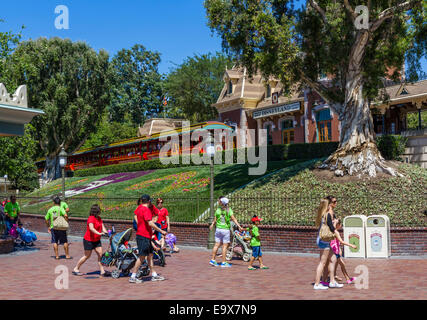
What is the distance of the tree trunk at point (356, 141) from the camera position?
18.5 metres

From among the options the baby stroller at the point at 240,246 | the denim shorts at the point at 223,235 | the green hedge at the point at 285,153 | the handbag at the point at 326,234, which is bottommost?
the baby stroller at the point at 240,246

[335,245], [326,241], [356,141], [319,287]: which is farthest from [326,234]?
[356,141]

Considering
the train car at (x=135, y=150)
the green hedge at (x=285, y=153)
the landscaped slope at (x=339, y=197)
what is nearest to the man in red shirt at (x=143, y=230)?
the landscaped slope at (x=339, y=197)

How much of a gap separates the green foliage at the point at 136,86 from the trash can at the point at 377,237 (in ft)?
202

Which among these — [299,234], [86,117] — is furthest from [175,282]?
[86,117]

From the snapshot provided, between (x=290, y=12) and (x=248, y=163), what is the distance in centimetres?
1128

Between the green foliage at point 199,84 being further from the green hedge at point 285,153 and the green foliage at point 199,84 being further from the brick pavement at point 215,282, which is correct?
the brick pavement at point 215,282

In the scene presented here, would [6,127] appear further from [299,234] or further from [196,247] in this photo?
[299,234]

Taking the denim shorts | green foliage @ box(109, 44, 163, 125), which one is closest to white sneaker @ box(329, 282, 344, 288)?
the denim shorts

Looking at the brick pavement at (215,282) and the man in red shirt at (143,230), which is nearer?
the brick pavement at (215,282)

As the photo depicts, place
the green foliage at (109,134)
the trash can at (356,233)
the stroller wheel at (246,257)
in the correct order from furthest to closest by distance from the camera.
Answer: the green foliage at (109,134), the trash can at (356,233), the stroller wheel at (246,257)

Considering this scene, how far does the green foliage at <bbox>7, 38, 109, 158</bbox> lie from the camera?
43500 millimetres

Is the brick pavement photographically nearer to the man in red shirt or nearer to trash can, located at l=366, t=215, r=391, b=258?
trash can, located at l=366, t=215, r=391, b=258

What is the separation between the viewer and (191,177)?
28.2 meters
